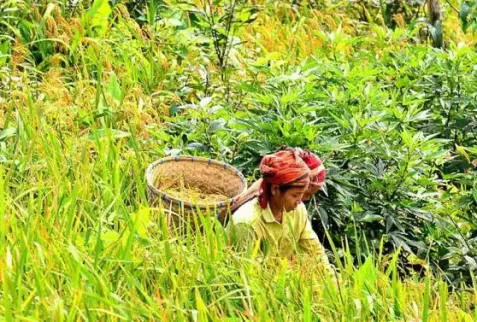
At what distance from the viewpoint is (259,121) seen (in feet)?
12.8

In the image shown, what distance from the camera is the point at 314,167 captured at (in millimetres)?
3410

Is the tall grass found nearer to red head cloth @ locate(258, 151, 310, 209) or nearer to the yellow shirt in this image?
the yellow shirt

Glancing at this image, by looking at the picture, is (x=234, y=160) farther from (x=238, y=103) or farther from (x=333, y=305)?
(x=333, y=305)

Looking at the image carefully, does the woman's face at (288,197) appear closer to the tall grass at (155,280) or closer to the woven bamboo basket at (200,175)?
the tall grass at (155,280)

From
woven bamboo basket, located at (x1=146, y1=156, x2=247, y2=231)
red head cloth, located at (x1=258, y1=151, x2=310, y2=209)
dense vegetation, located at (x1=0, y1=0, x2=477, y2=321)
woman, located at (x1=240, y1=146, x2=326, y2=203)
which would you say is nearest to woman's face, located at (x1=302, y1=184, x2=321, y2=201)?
woman, located at (x1=240, y1=146, x2=326, y2=203)

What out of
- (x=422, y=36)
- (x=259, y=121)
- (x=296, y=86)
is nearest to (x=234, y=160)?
(x=259, y=121)

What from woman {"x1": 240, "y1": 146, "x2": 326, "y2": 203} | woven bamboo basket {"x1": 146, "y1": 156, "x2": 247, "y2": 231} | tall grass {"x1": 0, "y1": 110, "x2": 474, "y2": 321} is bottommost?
woven bamboo basket {"x1": 146, "y1": 156, "x2": 247, "y2": 231}

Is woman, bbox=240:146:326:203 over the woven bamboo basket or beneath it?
over

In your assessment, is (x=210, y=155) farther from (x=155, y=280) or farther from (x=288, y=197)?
(x=155, y=280)

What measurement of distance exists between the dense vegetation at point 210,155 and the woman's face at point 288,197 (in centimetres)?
23

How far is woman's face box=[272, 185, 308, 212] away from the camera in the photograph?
3332 mm

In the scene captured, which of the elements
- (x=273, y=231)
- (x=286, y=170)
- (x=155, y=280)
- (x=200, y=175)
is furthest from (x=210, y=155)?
(x=155, y=280)

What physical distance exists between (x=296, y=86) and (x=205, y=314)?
181 centimetres

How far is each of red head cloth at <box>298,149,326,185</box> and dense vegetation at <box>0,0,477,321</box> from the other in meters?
0.24
